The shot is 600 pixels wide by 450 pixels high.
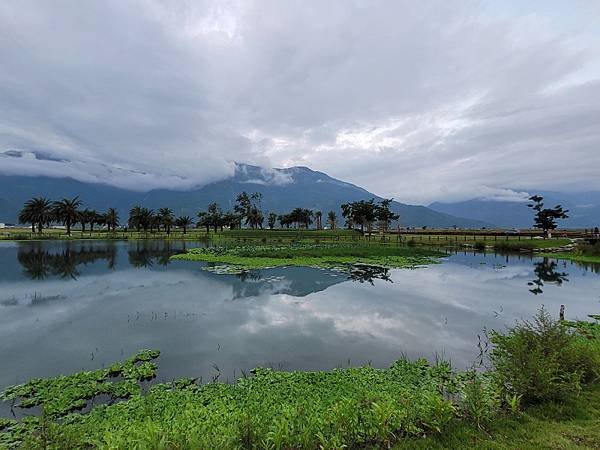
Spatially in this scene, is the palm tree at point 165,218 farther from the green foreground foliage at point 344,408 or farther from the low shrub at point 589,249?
the low shrub at point 589,249

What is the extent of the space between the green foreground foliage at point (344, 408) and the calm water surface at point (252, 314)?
154 cm

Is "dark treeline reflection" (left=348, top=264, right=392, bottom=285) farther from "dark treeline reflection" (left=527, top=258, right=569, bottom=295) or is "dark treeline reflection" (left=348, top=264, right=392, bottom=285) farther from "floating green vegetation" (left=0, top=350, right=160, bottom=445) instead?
"floating green vegetation" (left=0, top=350, right=160, bottom=445)

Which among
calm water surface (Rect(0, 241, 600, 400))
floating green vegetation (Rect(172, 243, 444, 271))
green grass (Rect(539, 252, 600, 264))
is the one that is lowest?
calm water surface (Rect(0, 241, 600, 400))

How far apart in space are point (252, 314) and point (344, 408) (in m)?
12.0

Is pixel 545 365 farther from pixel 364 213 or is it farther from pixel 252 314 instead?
pixel 364 213

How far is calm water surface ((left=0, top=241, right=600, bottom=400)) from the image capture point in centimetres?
1238

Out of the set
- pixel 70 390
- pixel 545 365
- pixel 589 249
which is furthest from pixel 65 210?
pixel 589 249

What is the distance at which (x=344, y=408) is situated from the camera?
6.96 m

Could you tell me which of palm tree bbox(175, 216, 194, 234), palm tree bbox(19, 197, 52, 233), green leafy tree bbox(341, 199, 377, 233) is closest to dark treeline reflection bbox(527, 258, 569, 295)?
green leafy tree bbox(341, 199, 377, 233)

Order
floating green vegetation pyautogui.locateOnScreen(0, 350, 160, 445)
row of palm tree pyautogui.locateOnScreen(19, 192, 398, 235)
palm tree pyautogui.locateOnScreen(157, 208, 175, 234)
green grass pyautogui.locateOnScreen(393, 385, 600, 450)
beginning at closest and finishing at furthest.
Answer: green grass pyautogui.locateOnScreen(393, 385, 600, 450) < floating green vegetation pyautogui.locateOnScreen(0, 350, 160, 445) < row of palm tree pyautogui.locateOnScreen(19, 192, 398, 235) < palm tree pyautogui.locateOnScreen(157, 208, 175, 234)

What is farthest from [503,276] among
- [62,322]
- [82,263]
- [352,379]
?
[82,263]

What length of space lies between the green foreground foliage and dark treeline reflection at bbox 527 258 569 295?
→ 67.6 ft

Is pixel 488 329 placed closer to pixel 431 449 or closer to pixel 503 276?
pixel 431 449

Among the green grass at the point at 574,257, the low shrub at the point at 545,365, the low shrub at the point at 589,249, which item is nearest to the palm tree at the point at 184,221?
the green grass at the point at 574,257
